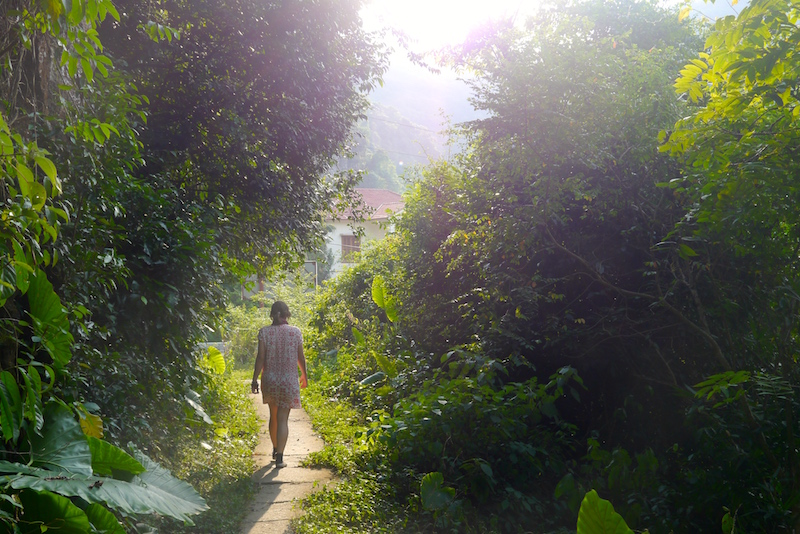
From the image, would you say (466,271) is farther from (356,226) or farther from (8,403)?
(356,226)

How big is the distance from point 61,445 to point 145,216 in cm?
281

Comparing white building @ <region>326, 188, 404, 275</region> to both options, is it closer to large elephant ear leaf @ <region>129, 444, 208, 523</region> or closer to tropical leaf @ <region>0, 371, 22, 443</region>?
large elephant ear leaf @ <region>129, 444, 208, 523</region>

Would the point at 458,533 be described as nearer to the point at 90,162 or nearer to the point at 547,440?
the point at 547,440

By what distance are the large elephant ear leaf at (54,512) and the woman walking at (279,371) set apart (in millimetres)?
4298

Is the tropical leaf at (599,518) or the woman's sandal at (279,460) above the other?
the tropical leaf at (599,518)

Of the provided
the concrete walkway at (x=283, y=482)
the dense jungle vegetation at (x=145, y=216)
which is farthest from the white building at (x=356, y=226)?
Result: the concrete walkway at (x=283, y=482)

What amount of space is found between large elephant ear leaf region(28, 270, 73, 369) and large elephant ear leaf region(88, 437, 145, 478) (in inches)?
16.5

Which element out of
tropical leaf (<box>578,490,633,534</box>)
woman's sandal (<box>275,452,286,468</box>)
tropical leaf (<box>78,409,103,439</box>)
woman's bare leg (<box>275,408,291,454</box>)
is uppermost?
tropical leaf (<box>78,409,103,439</box>)

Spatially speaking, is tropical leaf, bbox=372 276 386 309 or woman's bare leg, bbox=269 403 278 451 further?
tropical leaf, bbox=372 276 386 309

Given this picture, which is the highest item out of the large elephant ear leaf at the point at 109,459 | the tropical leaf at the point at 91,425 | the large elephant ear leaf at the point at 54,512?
the tropical leaf at the point at 91,425

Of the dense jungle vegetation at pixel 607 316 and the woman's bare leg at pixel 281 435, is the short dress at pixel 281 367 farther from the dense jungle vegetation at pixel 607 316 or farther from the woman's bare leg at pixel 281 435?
the dense jungle vegetation at pixel 607 316

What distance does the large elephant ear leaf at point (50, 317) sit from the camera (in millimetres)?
2838

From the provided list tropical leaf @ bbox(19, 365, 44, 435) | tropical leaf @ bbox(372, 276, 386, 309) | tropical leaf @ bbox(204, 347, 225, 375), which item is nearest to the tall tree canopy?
tropical leaf @ bbox(372, 276, 386, 309)

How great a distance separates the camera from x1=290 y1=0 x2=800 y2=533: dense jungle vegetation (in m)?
4.04
